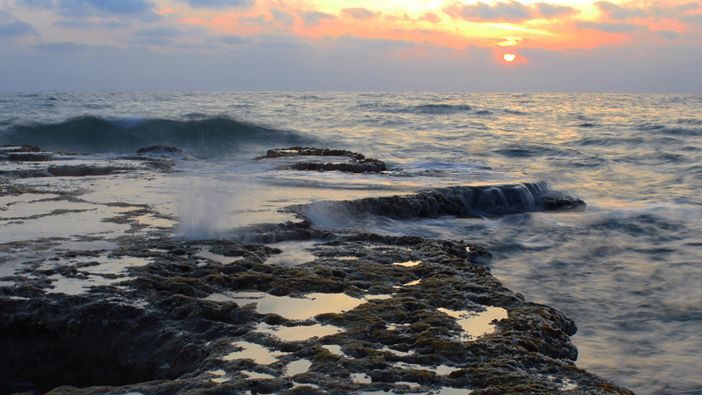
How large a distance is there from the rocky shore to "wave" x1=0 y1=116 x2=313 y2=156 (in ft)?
45.3

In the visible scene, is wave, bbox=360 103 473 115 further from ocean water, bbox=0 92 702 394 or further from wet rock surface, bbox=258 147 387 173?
wet rock surface, bbox=258 147 387 173

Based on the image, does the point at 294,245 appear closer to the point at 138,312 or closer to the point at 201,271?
the point at 201,271

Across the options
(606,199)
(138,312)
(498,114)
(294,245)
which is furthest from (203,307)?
(498,114)

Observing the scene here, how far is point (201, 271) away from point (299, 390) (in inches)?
71.3

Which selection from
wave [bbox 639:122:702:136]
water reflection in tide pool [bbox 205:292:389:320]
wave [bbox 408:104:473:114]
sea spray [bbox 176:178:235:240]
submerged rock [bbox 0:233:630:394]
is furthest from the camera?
wave [bbox 408:104:473:114]

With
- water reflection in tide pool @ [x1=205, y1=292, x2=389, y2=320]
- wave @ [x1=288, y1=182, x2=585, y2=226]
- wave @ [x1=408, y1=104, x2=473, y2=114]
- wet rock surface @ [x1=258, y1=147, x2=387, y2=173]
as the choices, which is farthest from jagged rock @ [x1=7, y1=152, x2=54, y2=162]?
wave @ [x1=408, y1=104, x2=473, y2=114]

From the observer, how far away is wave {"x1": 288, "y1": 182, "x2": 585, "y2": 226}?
6871mm

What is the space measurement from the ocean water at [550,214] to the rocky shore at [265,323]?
672 mm

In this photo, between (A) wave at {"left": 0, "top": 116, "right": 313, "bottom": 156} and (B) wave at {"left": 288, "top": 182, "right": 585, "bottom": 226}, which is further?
(A) wave at {"left": 0, "top": 116, "right": 313, "bottom": 156}

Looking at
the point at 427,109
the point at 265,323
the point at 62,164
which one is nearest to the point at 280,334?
the point at 265,323

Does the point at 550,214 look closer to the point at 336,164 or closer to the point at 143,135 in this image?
the point at 336,164

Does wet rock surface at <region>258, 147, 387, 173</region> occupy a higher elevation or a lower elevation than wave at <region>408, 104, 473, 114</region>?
lower

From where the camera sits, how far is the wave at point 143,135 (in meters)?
18.5

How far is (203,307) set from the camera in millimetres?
3727
